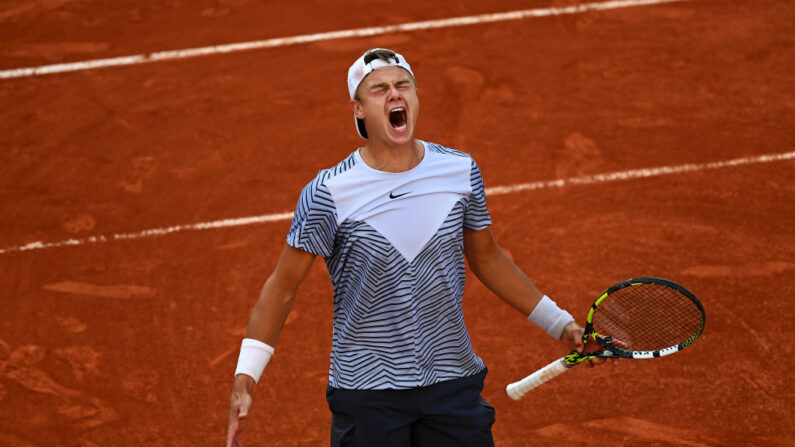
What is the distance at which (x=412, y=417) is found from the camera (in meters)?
3.84

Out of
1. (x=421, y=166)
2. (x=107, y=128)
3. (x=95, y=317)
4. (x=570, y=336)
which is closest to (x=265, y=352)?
(x=421, y=166)

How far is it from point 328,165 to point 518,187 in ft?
5.30

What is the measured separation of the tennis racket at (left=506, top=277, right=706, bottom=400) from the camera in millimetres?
4137

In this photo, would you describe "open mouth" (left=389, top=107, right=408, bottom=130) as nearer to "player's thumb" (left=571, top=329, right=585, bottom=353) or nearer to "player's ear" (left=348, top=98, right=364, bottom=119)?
"player's ear" (left=348, top=98, right=364, bottom=119)

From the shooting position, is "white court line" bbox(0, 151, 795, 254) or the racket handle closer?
the racket handle

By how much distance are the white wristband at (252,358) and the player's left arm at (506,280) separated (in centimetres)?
93

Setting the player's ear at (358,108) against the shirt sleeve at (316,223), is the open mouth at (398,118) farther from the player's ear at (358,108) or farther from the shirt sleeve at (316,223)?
the shirt sleeve at (316,223)

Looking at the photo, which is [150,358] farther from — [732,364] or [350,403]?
[732,364]

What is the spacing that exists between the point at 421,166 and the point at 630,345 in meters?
1.50

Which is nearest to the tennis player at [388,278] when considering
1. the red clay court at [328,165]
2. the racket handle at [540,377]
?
the racket handle at [540,377]

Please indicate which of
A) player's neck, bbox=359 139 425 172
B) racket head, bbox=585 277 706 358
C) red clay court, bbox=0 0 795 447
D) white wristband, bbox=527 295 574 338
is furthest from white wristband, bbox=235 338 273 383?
red clay court, bbox=0 0 795 447

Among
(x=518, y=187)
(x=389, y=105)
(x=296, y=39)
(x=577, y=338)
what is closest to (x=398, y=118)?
(x=389, y=105)

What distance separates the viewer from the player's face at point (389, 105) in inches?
147

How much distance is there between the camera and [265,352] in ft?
12.5
